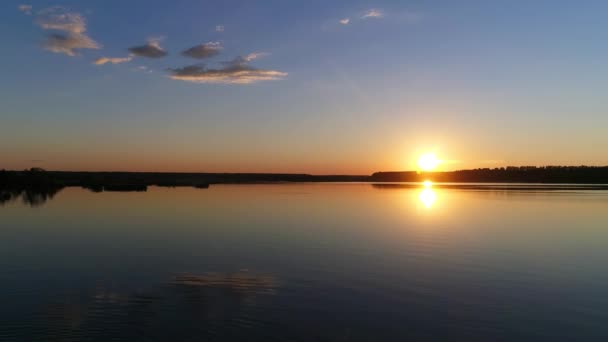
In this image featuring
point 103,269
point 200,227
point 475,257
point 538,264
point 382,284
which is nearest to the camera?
point 382,284

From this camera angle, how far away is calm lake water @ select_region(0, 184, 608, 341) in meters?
12.4

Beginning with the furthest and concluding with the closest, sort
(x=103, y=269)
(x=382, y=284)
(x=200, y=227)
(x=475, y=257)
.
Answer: (x=200, y=227), (x=475, y=257), (x=103, y=269), (x=382, y=284)

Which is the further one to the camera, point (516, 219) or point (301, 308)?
point (516, 219)

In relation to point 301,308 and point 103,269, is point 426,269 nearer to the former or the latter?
point 301,308

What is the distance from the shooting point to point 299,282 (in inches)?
699

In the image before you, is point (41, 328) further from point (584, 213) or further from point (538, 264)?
point (584, 213)

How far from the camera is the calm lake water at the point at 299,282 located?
12359 millimetres

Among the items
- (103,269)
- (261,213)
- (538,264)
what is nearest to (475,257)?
(538,264)

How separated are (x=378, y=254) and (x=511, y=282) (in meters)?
7.15

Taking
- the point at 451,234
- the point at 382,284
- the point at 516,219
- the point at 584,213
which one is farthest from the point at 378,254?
the point at 584,213

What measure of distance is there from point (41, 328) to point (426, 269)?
14.8 metres

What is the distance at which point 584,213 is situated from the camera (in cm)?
4669

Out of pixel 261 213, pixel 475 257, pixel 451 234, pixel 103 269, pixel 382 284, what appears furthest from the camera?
pixel 261 213

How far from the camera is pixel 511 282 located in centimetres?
1827
